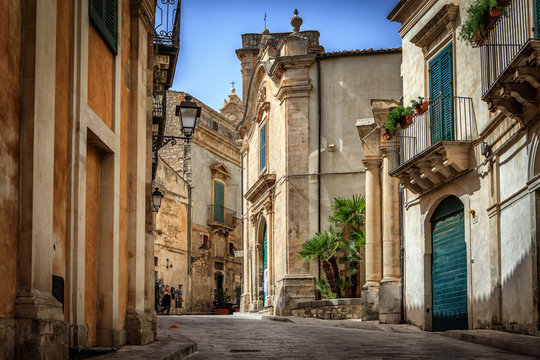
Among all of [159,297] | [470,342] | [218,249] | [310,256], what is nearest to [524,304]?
[470,342]

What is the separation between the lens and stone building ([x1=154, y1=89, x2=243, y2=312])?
41156mm

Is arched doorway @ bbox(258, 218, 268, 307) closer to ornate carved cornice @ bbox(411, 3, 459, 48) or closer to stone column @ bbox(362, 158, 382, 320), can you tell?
stone column @ bbox(362, 158, 382, 320)

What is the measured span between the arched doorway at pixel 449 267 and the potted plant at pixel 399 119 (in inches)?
76.7

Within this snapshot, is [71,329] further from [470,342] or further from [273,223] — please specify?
[273,223]

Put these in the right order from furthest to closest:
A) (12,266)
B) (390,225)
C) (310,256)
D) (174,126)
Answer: (174,126) < (310,256) < (390,225) < (12,266)

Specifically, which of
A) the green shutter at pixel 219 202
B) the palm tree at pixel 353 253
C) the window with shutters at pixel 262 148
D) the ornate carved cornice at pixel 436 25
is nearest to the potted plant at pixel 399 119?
the ornate carved cornice at pixel 436 25

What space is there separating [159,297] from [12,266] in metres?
31.5

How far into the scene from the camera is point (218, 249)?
158ft

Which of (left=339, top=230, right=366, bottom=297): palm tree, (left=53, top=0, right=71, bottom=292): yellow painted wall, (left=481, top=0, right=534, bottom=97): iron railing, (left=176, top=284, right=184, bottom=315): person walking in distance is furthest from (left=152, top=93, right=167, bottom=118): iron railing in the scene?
(left=176, top=284, right=184, bottom=315): person walking in distance

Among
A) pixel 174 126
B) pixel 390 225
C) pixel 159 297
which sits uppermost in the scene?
pixel 174 126

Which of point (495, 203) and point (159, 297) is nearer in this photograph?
point (495, 203)

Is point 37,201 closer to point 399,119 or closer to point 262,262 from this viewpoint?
point 399,119

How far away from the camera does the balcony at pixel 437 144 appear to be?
1612 cm

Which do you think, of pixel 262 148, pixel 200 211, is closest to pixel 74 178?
pixel 262 148
